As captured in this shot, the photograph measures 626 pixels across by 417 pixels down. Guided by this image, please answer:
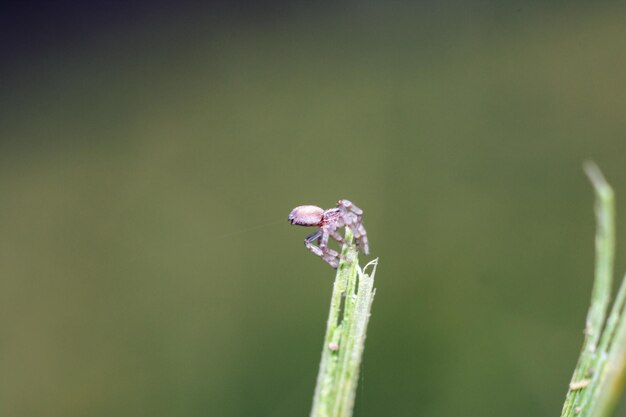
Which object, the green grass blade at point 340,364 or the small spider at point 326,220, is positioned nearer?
the green grass blade at point 340,364

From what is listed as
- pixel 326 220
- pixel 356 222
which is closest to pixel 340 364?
pixel 356 222

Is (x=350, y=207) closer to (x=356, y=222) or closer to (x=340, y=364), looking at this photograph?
(x=356, y=222)

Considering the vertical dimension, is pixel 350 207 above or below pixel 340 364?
above

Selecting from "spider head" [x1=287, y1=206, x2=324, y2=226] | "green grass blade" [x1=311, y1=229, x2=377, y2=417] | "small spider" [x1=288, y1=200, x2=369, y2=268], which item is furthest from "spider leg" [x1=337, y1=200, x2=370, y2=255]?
"green grass blade" [x1=311, y1=229, x2=377, y2=417]

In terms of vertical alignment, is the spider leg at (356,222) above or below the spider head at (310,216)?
below

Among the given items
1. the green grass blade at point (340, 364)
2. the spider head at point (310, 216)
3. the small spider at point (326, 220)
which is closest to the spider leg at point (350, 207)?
the small spider at point (326, 220)

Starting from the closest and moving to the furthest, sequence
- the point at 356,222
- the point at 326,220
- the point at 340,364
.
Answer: the point at 340,364, the point at 356,222, the point at 326,220

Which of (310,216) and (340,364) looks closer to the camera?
(340,364)

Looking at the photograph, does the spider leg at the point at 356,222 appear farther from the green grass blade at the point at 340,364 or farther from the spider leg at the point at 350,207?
the green grass blade at the point at 340,364

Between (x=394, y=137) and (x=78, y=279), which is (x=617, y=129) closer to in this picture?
(x=394, y=137)

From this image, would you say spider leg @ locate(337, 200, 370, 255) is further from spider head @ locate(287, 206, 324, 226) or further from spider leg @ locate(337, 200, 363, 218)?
spider head @ locate(287, 206, 324, 226)

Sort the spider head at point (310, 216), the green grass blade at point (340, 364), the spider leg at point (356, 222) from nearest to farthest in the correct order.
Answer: the green grass blade at point (340, 364), the spider leg at point (356, 222), the spider head at point (310, 216)
